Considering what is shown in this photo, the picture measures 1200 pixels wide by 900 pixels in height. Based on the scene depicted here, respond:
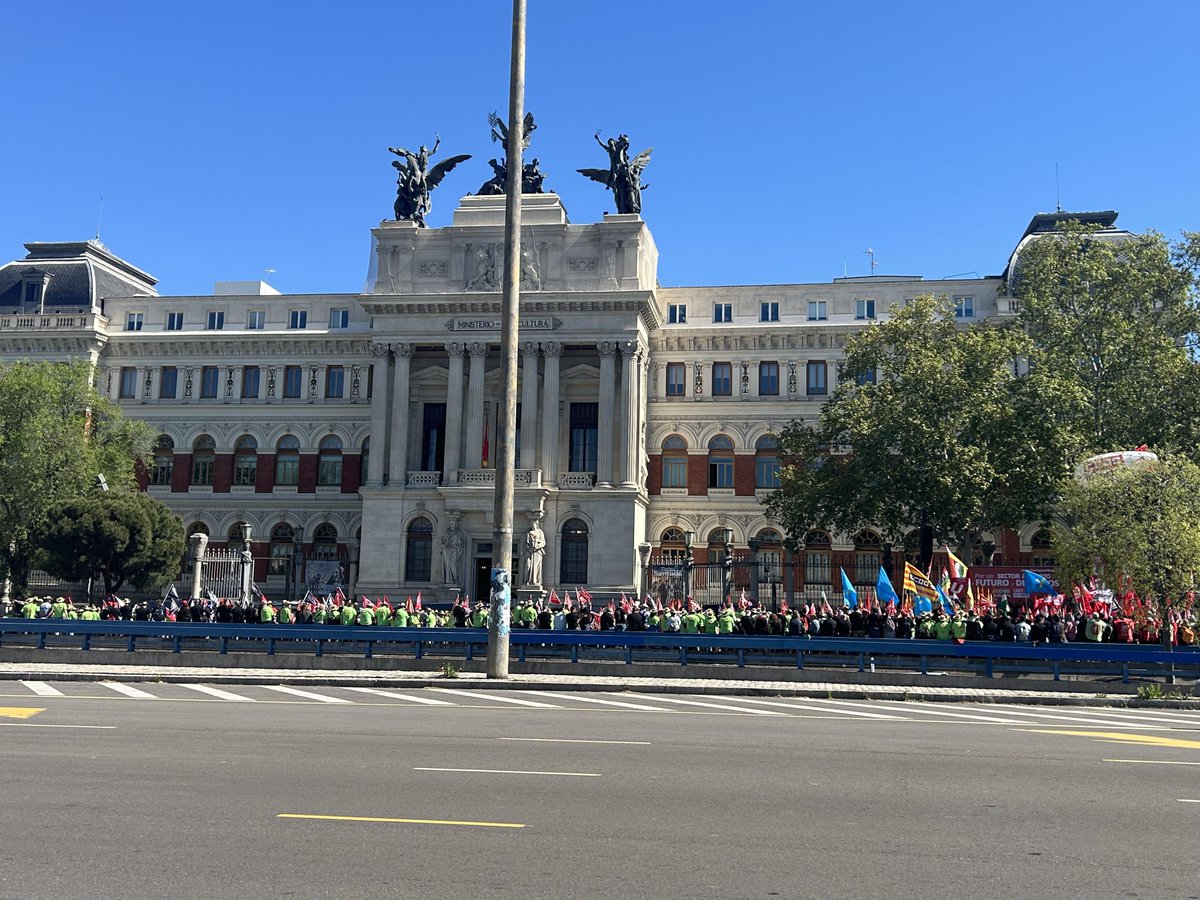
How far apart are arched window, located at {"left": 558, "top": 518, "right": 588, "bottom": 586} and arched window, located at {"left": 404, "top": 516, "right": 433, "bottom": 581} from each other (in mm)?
6775

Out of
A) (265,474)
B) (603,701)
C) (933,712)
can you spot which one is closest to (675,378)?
(265,474)

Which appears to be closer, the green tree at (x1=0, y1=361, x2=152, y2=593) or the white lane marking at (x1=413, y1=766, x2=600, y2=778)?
the white lane marking at (x1=413, y1=766, x2=600, y2=778)

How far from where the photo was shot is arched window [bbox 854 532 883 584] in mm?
57188

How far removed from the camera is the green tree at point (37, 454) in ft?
175

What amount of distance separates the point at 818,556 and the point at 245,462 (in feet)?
104

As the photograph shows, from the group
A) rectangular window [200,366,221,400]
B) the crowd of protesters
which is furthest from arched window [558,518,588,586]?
rectangular window [200,366,221,400]

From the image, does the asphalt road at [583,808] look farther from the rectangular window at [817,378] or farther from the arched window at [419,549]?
the rectangular window at [817,378]

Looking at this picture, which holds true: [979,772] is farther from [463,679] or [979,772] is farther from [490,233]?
[490,233]

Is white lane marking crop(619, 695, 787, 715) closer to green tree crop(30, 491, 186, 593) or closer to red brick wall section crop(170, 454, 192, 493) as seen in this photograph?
green tree crop(30, 491, 186, 593)

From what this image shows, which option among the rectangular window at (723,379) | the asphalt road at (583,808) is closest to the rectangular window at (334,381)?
the rectangular window at (723,379)

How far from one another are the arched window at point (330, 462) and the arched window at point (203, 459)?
19.9ft

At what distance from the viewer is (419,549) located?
5816 centimetres

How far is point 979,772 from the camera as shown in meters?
13.3

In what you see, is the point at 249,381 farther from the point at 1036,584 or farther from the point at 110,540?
the point at 1036,584
